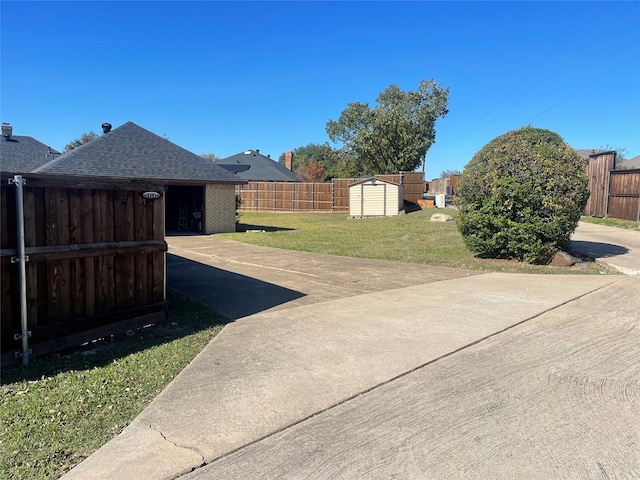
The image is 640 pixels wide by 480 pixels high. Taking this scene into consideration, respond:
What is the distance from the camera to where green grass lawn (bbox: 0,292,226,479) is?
2.91m

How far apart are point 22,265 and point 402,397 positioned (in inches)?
148

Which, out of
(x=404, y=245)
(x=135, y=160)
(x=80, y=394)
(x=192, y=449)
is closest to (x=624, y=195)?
(x=404, y=245)

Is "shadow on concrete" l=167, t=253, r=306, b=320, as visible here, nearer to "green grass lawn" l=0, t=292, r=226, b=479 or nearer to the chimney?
"green grass lawn" l=0, t=292, r=226, b=479

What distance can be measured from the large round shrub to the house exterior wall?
13409mm

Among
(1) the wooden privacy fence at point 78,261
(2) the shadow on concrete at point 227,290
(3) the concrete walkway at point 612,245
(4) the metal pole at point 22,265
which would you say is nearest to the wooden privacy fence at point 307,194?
(3) the concrete walkway at point 612,245

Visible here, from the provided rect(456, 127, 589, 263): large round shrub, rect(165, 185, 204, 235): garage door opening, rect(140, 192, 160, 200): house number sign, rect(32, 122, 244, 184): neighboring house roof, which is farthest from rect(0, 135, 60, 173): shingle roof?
rect(456, 127, 589, 263): large round shrub

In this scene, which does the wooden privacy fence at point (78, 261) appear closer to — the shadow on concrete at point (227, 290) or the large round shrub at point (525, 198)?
the shadow on concrete at point (227, 290)

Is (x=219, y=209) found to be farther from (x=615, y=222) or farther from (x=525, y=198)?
(x=615, y=222)

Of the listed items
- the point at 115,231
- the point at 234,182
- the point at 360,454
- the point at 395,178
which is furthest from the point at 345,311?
the point at 395,178

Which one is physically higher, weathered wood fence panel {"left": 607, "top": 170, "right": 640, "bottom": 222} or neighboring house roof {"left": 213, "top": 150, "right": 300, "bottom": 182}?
neighboring house roof {"left": 213, "top": 150, "right": 300, "bottom": 182}

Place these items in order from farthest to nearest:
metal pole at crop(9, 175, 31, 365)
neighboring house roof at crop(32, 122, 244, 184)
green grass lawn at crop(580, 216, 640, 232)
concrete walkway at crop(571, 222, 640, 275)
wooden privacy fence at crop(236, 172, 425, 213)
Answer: wooden privacy fence at crop(236, 172, 425, 213) → green grass lawn at crop(580, 216, 640, 232) → neighboring house roof at crop(32, 122, 244, 184) → concrete walkway at crop(571, 222, 640, 275) → metal pole at crop(9, 175, 31, 365)

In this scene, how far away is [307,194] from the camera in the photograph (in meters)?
36.3

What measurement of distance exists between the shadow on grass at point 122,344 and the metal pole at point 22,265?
22 cm

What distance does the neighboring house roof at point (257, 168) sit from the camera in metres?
46.5
